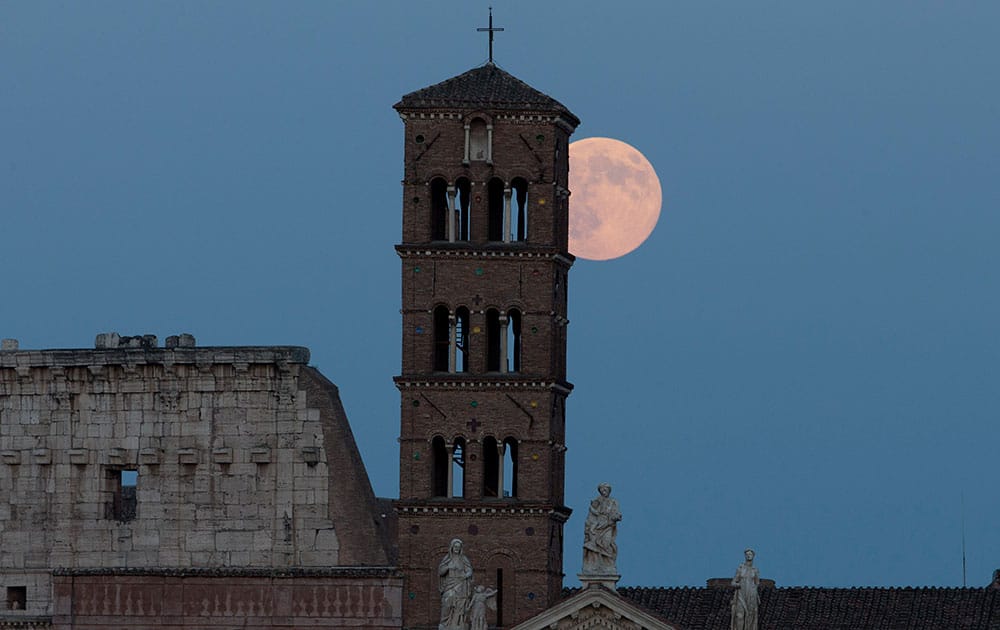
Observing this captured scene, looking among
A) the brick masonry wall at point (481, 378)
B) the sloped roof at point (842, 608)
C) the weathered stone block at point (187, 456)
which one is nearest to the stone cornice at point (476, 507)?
the brick masonry wall at point (481, 378)

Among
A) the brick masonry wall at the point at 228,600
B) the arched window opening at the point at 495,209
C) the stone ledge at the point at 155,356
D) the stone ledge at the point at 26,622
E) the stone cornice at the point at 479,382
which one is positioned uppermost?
the arched window opening at the point at 495,209

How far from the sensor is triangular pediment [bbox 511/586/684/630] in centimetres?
6669

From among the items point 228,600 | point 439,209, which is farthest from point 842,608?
point 228,600

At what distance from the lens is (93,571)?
70.1 meters

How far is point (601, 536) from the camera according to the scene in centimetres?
6719

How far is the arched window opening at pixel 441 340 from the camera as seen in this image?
69.2 metres

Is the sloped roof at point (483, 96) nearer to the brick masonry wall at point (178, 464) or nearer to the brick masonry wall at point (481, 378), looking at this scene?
the brick masonry wall at point (481, 378)

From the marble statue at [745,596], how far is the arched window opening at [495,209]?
8.00 metres

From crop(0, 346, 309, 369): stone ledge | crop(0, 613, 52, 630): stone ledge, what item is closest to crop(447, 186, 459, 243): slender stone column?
crop(0, 346, 309, 369): stone ledge

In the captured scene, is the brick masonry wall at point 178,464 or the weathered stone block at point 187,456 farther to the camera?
the weathered stone block at point 187,456

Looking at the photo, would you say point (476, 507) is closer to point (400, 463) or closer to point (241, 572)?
point (400, 463)

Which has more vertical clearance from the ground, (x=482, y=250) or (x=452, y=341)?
(x=482, y=250)

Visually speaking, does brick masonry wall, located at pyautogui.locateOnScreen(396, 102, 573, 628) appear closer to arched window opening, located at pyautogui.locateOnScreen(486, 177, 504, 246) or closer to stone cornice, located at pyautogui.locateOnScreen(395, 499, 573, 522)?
stone cornice, located at pyautogui.locateOnScreen(395, 499, 573, 522)

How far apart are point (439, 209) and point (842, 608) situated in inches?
445
